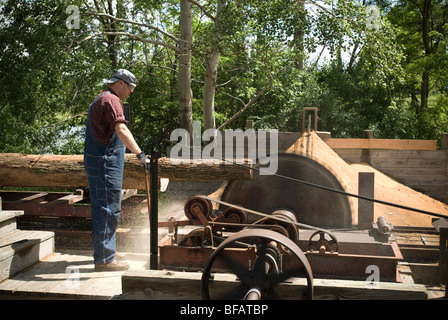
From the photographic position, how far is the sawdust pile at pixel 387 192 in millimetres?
7815

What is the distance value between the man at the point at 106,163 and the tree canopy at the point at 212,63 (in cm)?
501

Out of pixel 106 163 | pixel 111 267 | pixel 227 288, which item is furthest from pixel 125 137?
pixel 227 288

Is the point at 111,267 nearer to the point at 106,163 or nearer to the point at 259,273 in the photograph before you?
the point at 106,163

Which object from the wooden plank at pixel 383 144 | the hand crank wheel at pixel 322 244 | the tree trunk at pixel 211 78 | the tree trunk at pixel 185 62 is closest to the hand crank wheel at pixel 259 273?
the hand crank wheel at pixel 322 244

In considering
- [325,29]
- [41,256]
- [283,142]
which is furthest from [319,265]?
[325,29]

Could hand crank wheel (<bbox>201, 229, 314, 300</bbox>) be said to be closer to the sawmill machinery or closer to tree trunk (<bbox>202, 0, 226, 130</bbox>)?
the sawmill machinery

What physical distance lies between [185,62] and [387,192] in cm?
535

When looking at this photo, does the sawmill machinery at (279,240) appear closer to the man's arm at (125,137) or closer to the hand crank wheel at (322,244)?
the hand crank wheel at (322,244)

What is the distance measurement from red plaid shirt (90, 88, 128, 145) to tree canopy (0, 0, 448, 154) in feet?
16.7

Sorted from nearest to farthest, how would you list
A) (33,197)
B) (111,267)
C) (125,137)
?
(125,137) < (111,267) < (33,197)

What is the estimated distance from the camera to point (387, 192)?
839cm

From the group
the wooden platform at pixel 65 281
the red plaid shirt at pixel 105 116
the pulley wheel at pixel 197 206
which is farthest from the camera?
the pulley wheel at pixel 197 206

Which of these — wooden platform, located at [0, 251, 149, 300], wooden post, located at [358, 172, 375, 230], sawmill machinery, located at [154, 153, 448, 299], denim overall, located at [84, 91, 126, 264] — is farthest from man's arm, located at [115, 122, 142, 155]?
wooden post, located at [358, 172, 375, 230]

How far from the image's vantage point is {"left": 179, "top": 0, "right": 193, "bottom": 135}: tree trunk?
400 inches
